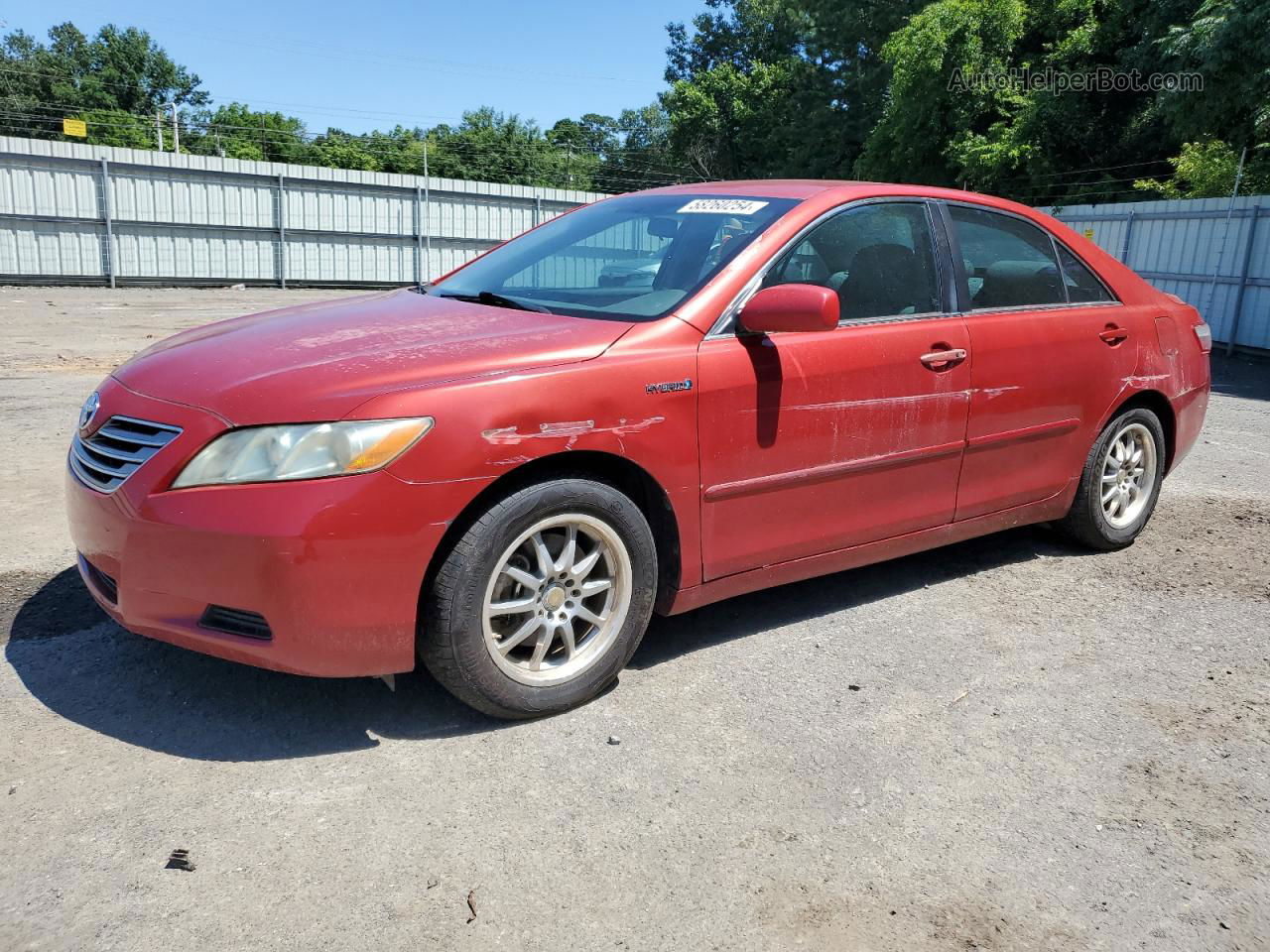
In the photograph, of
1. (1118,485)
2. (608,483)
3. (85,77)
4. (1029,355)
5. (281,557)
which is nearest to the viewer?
(281,557)

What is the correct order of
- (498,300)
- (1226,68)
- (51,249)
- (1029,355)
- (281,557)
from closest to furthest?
(281,557), (498,300), (1029,355), (1226,68), (51,249)

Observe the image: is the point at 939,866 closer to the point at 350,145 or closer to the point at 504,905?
the point at 504,905

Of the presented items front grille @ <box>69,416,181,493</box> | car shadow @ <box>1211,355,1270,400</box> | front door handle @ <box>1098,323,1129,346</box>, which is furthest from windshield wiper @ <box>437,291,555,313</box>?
car shadow @ <box>1211,355,1270,400</box>

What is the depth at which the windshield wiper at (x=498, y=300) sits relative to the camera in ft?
11.9

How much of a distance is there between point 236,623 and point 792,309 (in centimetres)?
189

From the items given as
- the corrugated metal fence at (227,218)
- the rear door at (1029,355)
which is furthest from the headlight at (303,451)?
the corrugated metal fence at (227,218)

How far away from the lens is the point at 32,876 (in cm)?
231

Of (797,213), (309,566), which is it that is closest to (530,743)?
(309,566)

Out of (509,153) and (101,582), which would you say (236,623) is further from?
(509,153)

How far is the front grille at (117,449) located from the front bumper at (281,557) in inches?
1.8

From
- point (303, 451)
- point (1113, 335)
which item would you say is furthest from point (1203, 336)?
point (303, 451)

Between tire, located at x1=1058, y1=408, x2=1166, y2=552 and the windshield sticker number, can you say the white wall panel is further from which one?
tire, located at x1=1058, y1=408, x2=1166, y2=552

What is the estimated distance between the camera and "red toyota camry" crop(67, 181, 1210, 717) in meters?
2.74

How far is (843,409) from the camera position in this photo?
3693 mm
